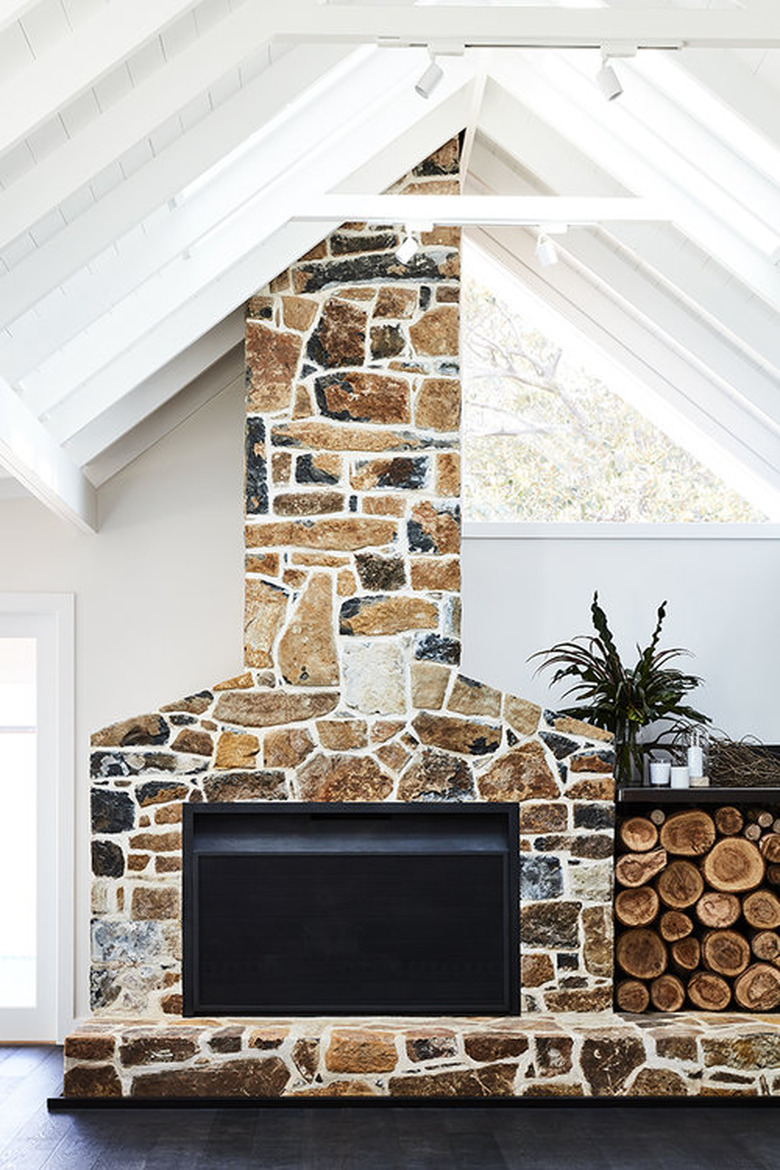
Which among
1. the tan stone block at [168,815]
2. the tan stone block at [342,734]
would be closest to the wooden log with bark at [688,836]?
the tan stone block at [342,734]

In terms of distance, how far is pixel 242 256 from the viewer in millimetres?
5414

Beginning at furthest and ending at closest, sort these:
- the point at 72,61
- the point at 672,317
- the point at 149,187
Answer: the point at 672,317, the point at 149,187, the point at 72,61

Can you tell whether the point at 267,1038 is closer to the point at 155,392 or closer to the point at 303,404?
the point at 303,404

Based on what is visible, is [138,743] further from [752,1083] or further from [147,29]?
[147,29]

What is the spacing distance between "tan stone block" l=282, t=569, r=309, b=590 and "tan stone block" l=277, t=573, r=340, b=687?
0.04 m

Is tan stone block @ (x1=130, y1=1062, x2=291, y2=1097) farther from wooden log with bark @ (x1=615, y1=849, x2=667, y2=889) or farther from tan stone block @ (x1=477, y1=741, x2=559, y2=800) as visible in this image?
wooden log with bark @ (x1=615, y1=849, x2=667, y2=889)

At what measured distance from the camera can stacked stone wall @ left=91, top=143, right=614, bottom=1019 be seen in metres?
6.02

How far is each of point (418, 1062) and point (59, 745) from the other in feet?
7.85

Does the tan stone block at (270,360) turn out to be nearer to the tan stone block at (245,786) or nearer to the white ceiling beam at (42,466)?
the white ceiling beam at (42,466)

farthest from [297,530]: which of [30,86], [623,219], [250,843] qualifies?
[30,86]

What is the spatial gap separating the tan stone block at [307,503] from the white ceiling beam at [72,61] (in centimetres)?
284

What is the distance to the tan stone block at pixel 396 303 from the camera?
20.4ft

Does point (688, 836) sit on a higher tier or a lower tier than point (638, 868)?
higher

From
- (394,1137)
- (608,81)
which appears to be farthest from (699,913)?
(608,81)
